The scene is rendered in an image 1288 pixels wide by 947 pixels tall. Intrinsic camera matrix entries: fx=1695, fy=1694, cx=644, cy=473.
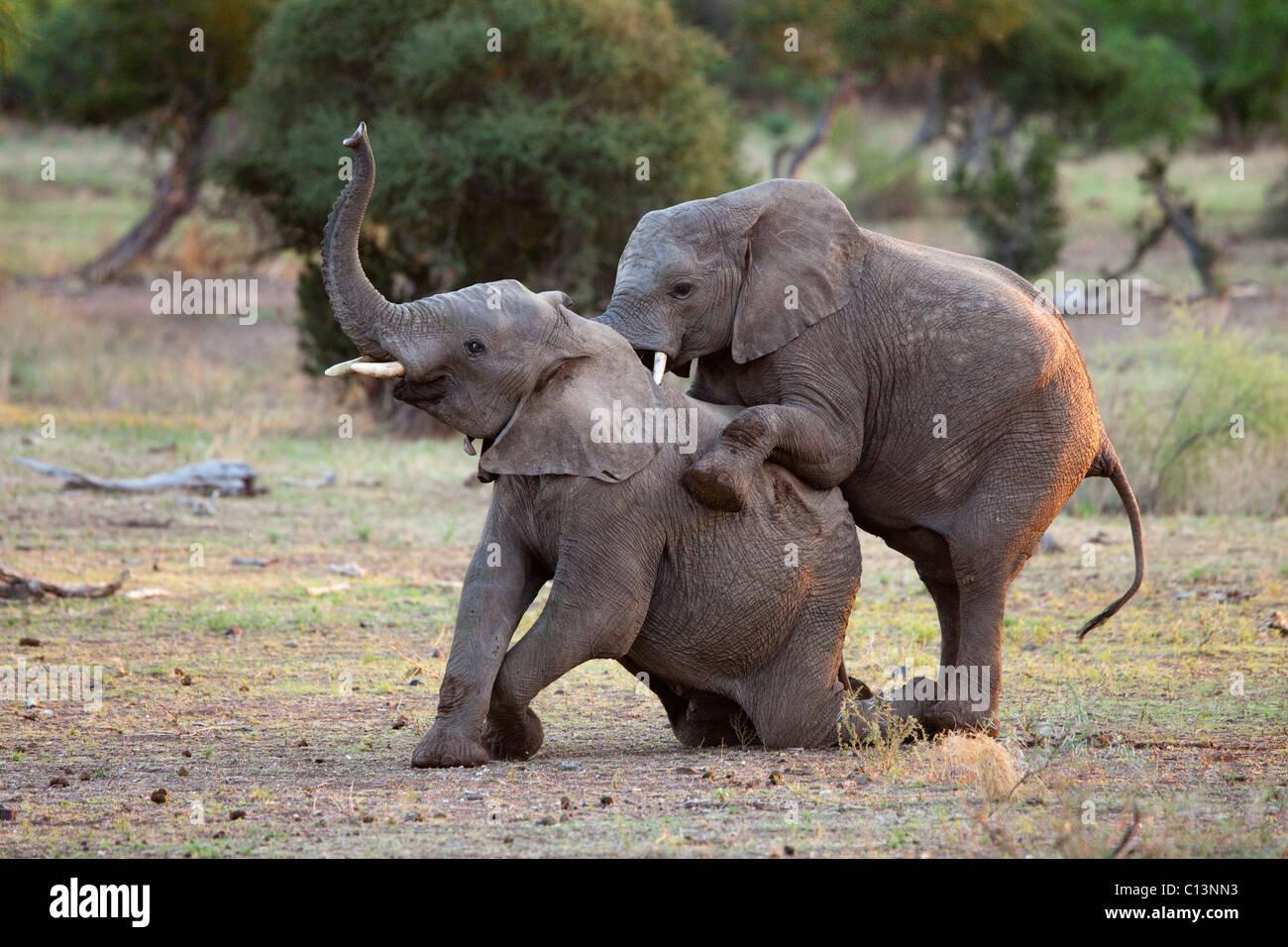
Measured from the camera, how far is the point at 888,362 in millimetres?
7570

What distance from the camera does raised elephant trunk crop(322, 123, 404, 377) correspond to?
6.52 m

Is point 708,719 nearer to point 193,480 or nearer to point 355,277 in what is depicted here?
point 355,277

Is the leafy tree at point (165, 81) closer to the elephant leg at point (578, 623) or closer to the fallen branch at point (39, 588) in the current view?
the fallen branch at point (39, 588)

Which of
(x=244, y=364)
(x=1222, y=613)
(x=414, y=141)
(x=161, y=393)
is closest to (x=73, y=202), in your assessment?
(x=244, y=364)

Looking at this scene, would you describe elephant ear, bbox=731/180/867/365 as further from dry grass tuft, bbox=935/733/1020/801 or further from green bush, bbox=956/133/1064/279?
green bush, bbox=956/133/1064/279

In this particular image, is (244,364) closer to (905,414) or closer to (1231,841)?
(905,414)

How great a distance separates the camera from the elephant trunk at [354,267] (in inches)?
257

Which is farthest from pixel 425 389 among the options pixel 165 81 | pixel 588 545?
pixel 165 81

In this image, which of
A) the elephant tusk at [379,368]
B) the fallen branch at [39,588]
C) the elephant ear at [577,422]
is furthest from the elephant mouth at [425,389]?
the fallen branch at [39,588]

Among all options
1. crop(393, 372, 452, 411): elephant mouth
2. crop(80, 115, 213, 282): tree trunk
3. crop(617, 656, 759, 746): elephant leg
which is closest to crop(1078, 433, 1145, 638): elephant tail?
crop(617, 656, 759, 746): elephant leg

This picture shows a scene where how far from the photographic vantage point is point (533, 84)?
20484 millimetres

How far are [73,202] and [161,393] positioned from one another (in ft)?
57.4

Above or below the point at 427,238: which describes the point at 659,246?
below
